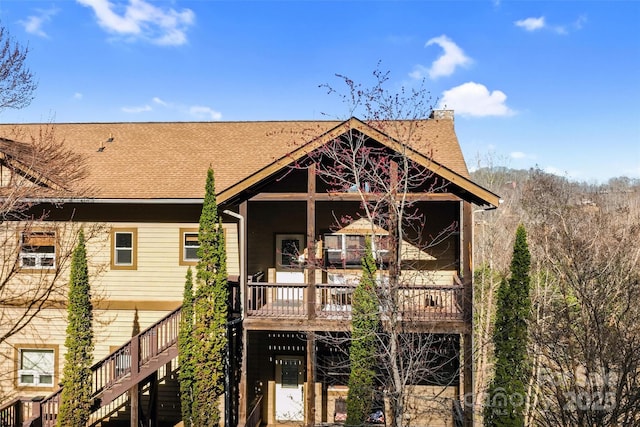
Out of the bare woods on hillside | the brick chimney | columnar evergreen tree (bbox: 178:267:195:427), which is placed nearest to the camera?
the bare woods on hillside

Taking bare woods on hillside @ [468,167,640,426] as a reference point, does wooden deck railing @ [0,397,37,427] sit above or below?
below

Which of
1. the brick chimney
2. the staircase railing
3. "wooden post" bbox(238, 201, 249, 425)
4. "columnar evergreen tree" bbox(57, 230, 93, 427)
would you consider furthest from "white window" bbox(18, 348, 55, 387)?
the brick chimney

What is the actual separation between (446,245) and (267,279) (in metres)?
5.56

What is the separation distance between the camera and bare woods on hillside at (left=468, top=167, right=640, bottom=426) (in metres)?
6.75

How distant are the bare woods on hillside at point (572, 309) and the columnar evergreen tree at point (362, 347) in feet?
9.58

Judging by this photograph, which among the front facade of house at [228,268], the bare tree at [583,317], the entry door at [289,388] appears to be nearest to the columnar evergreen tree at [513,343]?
the bare tree at [583,317]

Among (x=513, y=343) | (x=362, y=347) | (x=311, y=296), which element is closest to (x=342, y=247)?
(x=311, y=296)

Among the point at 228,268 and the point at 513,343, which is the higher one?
the point at 228,268

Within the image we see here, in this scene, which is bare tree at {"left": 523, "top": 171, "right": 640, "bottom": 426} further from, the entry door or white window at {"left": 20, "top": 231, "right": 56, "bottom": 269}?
white window at {"left": 20, "top": 231, "right": 56, "bottom": 269}

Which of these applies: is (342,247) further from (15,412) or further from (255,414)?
(15,412)

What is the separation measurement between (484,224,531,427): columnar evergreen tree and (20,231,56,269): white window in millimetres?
12515

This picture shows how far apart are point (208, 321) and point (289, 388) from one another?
429 centimetres

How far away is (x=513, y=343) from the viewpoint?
379 inches

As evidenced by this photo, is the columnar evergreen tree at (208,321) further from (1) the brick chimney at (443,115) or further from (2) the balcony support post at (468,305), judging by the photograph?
(1) the brick chimney at (443,115)
